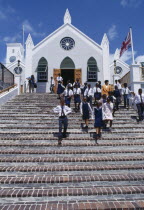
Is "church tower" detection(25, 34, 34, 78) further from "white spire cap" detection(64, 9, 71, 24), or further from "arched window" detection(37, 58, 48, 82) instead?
"white spire cap" detection(64, 9, 71, 24)

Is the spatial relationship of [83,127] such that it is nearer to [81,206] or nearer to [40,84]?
[81,206]

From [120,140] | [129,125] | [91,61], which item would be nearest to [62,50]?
[91,61]

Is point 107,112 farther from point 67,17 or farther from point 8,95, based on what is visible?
point 67,17

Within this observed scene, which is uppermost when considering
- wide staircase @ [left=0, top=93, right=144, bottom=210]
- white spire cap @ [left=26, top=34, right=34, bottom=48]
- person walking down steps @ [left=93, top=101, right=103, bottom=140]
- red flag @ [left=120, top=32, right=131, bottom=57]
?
white spire cap @ [left=26, top=34, right=34, bottom=48]

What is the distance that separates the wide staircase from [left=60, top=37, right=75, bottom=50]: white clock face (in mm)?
12564

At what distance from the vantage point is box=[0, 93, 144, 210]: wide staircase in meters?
4.41

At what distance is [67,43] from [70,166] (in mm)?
17166

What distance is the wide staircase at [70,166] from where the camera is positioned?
4.41 metres

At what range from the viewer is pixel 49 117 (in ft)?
33.9

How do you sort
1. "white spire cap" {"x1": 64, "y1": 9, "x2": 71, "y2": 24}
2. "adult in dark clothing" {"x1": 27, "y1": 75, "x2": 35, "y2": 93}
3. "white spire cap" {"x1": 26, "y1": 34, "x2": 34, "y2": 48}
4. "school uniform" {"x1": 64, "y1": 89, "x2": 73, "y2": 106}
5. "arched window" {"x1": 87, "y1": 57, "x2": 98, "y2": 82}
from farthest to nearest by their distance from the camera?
"white spire cap" {"x1": 64, "y1": 9, "x2": 71, "y2": 24}
"white spire cap" {"x1": 26, "y1": 34, "x2": 34, "y2": 48}
"arched window" {"x1": 87, "y1": 57, "x2": 98, "y2": 82}
"adult in dark clothing" {"x1": 27, "y1": 75, "x2": 35, "y2": 93}
"school uniform" {"x1": 64, "y1": 89, "x2": 73, "y2": 106}

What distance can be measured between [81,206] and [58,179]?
44.9 inches

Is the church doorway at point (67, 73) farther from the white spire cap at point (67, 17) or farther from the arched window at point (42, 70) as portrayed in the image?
the white spire cap at point (67, 17)

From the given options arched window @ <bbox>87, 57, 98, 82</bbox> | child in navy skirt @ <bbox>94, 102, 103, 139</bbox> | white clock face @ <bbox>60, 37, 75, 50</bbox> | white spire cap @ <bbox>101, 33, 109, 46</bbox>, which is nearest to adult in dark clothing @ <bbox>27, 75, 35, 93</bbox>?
white clock face @ <bbox>60, 37, 75, 50</bbox>

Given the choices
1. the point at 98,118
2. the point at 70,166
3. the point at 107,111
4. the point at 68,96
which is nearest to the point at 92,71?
the point at 68,96
